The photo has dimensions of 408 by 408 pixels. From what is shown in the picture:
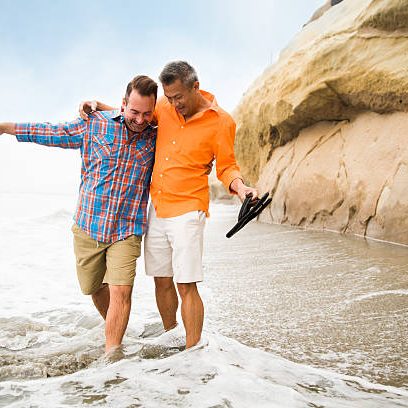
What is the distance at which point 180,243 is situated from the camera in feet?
10.6

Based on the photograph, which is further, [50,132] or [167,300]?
[167,300]

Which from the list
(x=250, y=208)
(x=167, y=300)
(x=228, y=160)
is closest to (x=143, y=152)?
(x=228, y=160)

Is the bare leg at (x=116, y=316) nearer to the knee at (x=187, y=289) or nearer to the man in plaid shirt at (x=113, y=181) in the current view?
the man in plaid shirt at (x=113, y=181)

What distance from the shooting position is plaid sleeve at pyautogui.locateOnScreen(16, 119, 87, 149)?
3.36 meters

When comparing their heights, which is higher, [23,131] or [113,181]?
[23,131]

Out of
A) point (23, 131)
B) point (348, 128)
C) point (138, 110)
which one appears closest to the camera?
point (138, 110)

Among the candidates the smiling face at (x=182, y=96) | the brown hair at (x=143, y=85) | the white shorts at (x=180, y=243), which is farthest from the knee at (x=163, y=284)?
the brown hair at (x=143, y=85)

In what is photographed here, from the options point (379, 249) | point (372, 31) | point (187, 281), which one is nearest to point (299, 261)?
point (379, 249)

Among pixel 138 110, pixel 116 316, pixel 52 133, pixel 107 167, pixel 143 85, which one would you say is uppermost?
pixel 143 85

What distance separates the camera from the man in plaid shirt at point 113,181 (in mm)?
3238

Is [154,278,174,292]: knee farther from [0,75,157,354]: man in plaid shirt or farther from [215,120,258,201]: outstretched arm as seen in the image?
[215,120,258,201]: outstretched arm

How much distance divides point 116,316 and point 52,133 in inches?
48.6

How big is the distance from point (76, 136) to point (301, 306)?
7.14 feet

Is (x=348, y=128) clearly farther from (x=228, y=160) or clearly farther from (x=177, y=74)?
(x=177, y=74)
